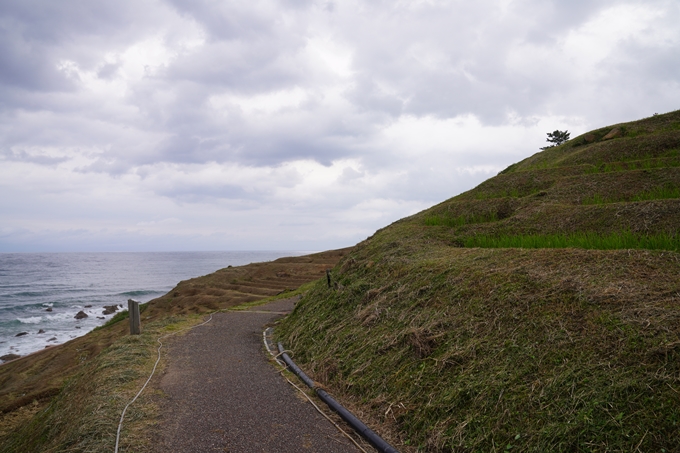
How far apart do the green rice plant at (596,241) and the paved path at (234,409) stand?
4754mm

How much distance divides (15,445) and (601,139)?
1873 centimetres

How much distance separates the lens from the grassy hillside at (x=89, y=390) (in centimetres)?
438

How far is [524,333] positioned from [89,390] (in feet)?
20.1

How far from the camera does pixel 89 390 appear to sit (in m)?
5.98

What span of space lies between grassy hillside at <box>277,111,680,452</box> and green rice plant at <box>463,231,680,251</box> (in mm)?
26

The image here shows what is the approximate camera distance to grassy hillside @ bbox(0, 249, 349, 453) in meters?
4.38

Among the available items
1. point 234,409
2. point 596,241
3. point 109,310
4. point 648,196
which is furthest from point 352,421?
point 109,310

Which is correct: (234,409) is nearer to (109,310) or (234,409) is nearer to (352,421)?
(352,421)

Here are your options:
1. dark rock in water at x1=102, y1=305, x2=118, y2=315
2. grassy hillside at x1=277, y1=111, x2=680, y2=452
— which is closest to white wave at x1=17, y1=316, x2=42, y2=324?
dark rock in water at x1=102, y1=305, x2=118, y2=315

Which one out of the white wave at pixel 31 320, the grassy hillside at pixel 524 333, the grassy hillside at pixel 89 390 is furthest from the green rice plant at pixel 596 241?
the white wave at pixel 31 320

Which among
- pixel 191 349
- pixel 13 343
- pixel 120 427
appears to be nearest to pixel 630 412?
pixel 120 427

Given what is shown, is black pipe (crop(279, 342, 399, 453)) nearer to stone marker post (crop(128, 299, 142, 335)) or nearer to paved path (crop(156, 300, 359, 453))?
paved path (crop(156, 300, 359, 453))

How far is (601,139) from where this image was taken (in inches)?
601

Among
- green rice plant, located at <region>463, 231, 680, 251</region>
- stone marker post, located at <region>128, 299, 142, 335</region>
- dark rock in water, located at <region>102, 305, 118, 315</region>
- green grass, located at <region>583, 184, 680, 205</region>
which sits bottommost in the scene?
dark rock in water, located at <region>102, 305, 118, 315</region>
